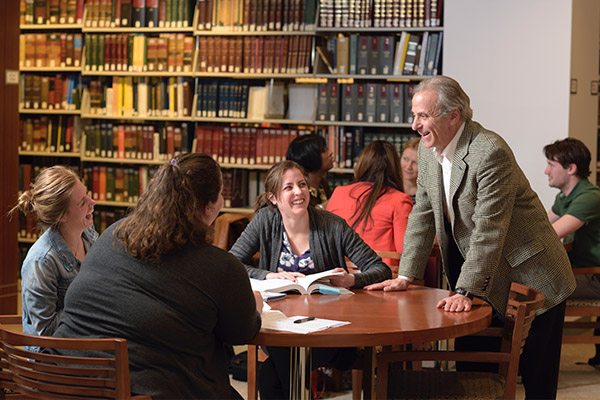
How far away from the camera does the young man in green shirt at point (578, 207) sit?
4242 millimetres

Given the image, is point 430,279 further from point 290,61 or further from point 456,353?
point 290,61

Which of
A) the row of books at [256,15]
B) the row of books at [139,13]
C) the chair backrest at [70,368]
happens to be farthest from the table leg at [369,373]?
the row of books at [139,13]

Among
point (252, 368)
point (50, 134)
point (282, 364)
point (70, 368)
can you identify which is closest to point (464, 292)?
point (282, 364)

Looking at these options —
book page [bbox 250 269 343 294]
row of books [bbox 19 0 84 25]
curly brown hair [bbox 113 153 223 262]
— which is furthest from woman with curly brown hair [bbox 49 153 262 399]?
row of books [bbox 19 0 84 25]

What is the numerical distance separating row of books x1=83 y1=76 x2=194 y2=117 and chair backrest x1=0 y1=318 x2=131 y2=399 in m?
4.35

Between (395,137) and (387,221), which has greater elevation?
(395,137)

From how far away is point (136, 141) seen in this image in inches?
251

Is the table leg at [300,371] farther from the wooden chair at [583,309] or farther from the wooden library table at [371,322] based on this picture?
the wooden chair at [583,309]

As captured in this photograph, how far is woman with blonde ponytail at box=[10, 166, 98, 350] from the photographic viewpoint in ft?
7.66

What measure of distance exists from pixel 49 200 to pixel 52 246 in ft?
0.51

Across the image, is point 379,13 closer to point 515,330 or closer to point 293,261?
point 293,261

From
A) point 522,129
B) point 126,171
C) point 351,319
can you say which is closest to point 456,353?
point 351,319

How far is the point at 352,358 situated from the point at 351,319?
27.8 inches

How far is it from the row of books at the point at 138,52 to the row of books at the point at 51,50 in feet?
0.57
